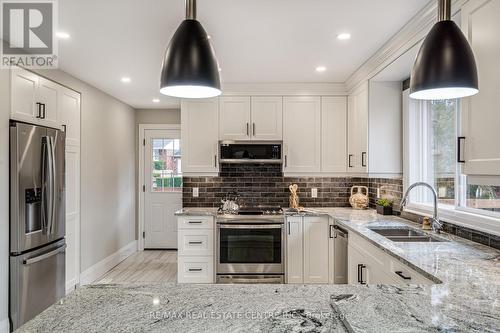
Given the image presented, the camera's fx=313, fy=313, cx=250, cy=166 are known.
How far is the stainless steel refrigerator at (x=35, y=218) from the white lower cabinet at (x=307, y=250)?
240 centimetres

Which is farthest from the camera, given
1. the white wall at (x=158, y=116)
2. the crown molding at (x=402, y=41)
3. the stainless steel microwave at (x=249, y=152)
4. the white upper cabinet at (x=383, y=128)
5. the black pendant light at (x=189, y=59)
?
the white wall at (x=158, y=116)

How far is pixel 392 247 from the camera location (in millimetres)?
2008

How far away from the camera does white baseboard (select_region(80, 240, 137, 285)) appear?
3.91 metres

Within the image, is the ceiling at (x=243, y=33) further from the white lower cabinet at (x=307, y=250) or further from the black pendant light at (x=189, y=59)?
the white lower cabinet at (x=307, y=250)

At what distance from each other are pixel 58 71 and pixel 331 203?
3.62 meters

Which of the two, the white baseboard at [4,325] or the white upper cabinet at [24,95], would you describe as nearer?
the white baseboard at [4,325]

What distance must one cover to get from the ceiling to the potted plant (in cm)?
151

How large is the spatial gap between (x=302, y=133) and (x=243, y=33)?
178cm

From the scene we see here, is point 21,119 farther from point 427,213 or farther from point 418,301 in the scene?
point 427,213

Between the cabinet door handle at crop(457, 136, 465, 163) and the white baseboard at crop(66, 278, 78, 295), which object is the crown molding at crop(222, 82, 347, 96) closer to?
the cabinet door handle at crop(457, 136, 465, 163)

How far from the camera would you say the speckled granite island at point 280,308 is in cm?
91

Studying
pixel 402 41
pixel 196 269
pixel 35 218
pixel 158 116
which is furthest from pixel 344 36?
pixel 158 116

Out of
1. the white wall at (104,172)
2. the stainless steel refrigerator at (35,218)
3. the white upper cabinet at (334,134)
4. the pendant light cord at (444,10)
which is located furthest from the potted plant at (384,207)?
the white wall at (104,172)

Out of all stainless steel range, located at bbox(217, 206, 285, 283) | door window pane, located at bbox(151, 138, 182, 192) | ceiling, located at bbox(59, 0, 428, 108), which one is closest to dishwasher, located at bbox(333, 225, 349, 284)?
stainless steel range, located at bbox(217, 206, 285, 283)
